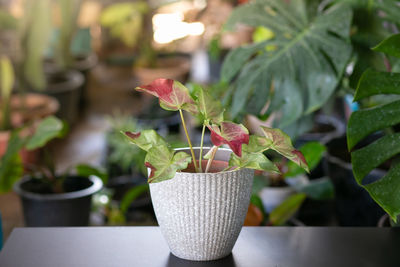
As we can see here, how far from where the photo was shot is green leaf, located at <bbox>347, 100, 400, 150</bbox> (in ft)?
3.41

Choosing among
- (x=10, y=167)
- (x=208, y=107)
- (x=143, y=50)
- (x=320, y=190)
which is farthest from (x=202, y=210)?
(x=143, y=50)

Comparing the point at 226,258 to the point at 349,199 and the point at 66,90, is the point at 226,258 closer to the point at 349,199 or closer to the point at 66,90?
the point at 349,199

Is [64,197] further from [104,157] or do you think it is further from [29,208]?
[104,157]

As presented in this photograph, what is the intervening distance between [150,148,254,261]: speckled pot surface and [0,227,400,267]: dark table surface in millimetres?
Answer: 27

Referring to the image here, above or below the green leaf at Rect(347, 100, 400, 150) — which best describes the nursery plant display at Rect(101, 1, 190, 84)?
below

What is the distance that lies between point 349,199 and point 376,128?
92 centimetres

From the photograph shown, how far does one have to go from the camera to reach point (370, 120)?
1.06 m

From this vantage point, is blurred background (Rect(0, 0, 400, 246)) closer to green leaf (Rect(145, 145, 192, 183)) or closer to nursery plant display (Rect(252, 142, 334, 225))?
nursery plant display (Rect(252, 142, 334, 225))

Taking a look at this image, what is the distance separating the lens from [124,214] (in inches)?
91.2

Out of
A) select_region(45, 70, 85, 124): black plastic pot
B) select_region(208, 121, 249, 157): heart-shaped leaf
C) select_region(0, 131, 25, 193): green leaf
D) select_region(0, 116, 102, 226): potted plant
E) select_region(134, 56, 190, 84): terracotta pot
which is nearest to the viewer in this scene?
select_region(208, 121, 249, 157): heart-shaped leaf

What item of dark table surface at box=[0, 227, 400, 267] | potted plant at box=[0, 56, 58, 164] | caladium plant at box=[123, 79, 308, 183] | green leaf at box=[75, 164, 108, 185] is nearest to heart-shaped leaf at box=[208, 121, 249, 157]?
caladium plant at box=[123, 79, 308, 183]

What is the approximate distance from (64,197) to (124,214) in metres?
0.41

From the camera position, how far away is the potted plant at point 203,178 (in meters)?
0.84

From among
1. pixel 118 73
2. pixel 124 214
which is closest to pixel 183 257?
pixel 124 214
